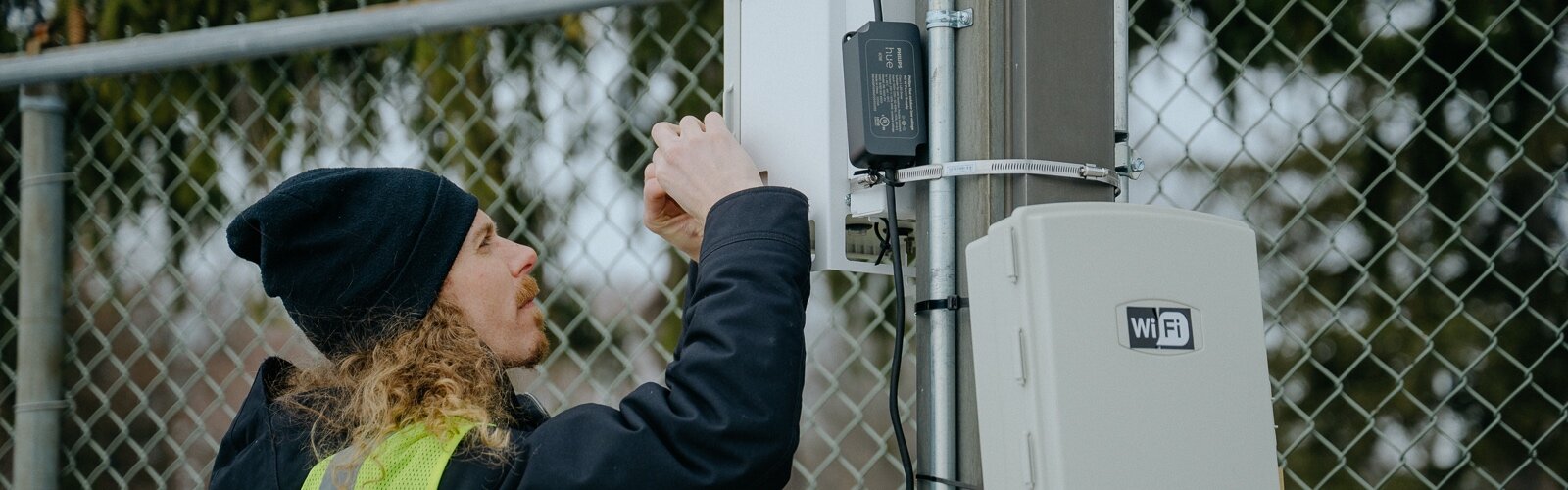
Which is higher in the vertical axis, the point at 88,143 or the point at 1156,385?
the point at 88,143

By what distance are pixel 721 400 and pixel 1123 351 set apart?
439 mm

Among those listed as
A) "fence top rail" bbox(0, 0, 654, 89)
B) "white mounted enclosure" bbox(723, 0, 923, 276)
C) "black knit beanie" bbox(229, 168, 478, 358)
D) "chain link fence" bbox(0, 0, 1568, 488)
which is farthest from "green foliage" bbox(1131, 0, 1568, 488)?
"black knit beanie" bbox(229, 168, 478, 358)

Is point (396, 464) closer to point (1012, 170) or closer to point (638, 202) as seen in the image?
point (1012, 170)

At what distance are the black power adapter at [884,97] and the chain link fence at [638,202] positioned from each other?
137 centimetres

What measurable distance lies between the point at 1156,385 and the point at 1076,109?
0.30m

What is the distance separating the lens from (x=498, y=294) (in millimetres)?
1673

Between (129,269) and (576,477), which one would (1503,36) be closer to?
(576,477)

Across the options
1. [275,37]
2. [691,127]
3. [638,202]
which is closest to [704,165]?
[691,127]

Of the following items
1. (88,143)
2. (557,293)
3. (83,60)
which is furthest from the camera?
(557,293)

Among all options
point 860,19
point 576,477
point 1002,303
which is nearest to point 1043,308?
point 1002,303

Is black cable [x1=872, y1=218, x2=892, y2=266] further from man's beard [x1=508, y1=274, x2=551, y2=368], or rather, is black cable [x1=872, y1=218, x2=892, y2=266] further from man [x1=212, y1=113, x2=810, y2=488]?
man's beard [x1=508, y1=274, x2=551, y2=368]

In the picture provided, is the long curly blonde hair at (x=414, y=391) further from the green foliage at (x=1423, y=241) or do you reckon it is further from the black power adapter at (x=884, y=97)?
the green foliage at (x=1423, y=241)

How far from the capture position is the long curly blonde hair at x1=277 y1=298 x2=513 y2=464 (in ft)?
4.94

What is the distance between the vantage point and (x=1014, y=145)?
1304 millimetres
